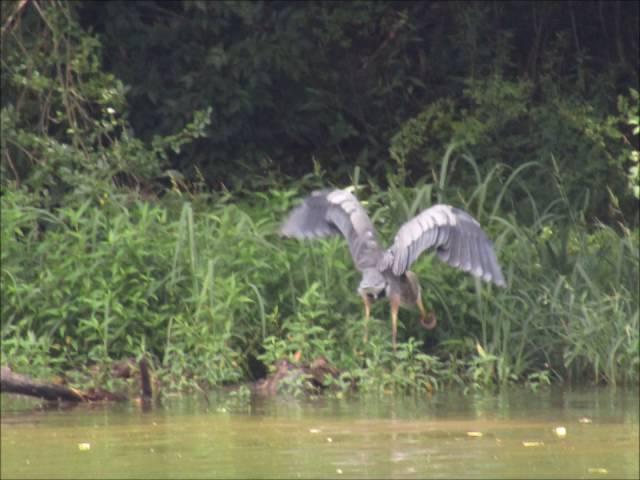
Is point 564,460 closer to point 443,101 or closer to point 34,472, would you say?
point 34,472

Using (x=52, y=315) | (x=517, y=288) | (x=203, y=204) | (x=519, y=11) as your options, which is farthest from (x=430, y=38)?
(x=52, y=315)

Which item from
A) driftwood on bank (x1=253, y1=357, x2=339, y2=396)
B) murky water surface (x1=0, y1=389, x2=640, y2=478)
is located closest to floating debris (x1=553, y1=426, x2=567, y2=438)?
murky water surface (x1=0, y1=389, x2=640, y2=478)

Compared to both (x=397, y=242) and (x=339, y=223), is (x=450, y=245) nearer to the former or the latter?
(x=397, y=242)

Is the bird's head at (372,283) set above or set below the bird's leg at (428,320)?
above

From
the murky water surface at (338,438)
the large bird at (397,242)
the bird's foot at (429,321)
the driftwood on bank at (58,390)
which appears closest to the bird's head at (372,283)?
the large bird at (397,242)

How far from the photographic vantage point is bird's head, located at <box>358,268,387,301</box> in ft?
26.7

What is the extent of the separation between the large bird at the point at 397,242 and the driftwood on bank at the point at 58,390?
35.8 inches

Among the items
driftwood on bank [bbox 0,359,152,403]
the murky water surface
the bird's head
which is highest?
the bird's head

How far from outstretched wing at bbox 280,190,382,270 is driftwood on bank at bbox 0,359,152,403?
904mm

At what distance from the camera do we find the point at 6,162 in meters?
10.7

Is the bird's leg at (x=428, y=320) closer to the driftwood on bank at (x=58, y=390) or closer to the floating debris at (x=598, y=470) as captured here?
the driftwood on bank at (x=58, y=390)

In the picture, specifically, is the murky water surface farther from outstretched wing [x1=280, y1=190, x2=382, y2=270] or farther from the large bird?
outstretched wing [x1=280, y1=190, x2=382, y2=270]

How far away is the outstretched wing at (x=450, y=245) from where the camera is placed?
26.3 ft

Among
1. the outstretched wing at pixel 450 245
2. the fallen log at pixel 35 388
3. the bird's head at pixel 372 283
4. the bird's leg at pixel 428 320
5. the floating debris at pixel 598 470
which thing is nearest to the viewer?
the floating debris at pixel 598 470
